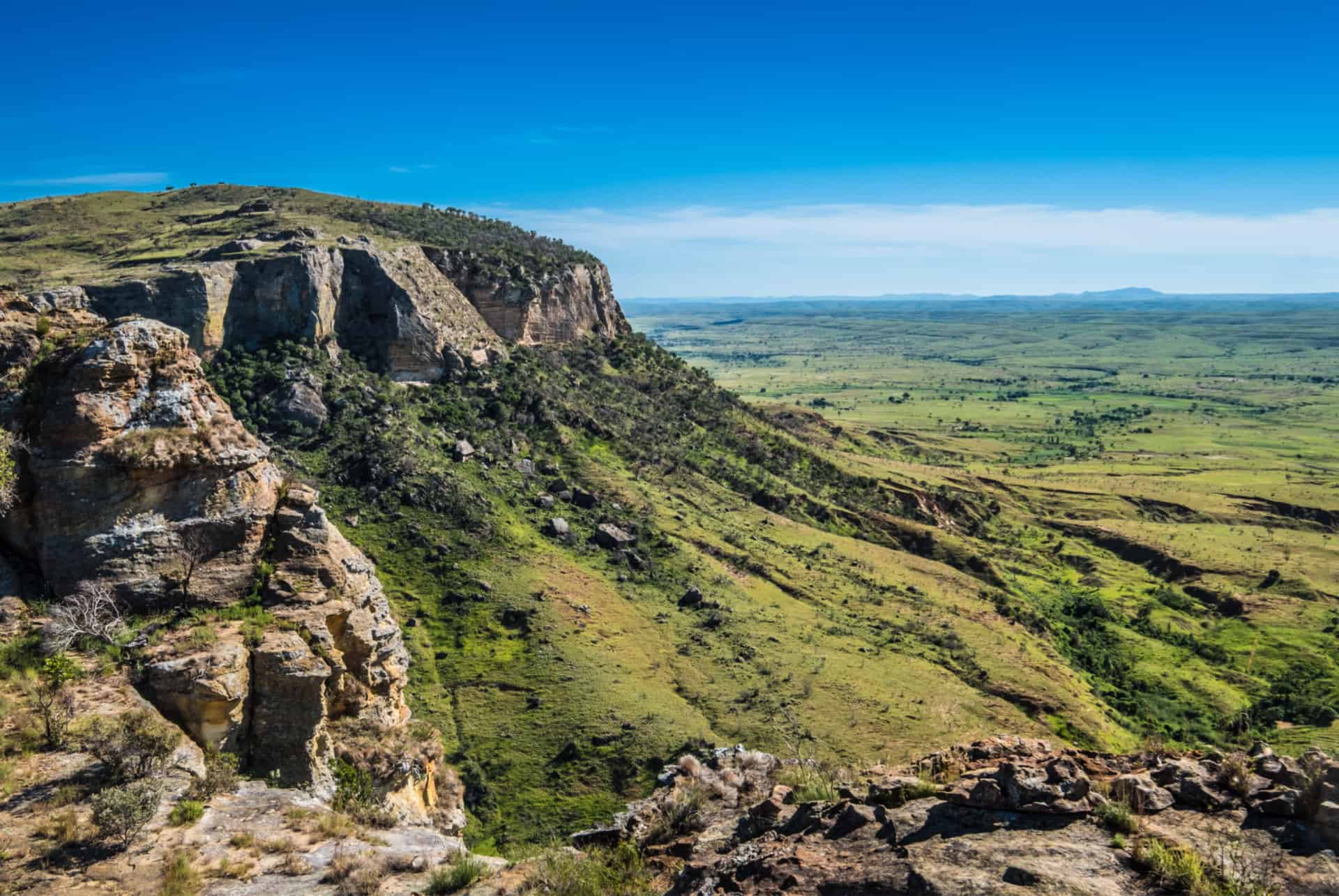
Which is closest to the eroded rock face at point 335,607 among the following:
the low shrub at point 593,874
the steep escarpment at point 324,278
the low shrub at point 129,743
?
the low shrub at point 129,743

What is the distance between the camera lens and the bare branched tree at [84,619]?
20281mm

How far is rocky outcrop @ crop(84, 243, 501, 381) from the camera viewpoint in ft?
211

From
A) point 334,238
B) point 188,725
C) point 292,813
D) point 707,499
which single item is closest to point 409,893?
point 292,813

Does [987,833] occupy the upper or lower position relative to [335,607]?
lower

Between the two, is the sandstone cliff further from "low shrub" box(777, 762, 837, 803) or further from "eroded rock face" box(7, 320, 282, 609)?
"low shrub" box(777, 762, 837, 803)

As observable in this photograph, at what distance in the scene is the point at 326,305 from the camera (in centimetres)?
7381

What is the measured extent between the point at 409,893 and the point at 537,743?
1270 inches

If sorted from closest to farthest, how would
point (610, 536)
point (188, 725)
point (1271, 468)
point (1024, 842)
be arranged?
point (1024, 842) → point (188, 725) → point (610, 536) → point (1271, 468)

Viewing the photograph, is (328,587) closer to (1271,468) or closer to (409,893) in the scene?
(409,893)

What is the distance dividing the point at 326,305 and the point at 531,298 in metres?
28.0

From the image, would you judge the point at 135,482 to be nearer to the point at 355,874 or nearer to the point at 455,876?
the point at 355,874

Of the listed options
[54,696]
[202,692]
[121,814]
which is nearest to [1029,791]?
[121,814]

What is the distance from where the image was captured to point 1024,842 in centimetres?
1409

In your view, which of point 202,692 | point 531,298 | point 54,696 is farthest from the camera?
point 531,298
